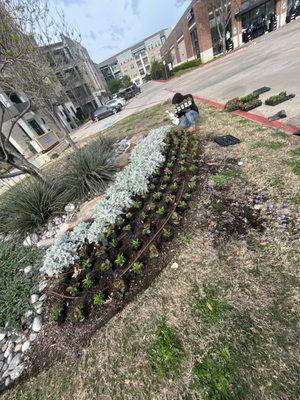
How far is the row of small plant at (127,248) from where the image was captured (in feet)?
8.89

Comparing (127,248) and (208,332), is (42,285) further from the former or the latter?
(208,332)

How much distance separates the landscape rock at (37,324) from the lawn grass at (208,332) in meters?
0.59

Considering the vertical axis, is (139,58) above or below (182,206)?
above

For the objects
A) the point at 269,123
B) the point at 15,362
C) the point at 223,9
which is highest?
the point at 223,9

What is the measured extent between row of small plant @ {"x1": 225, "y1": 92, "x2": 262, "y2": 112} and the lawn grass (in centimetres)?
400

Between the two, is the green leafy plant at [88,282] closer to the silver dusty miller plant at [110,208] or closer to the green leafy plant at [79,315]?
the green leafy plant at [79,315]

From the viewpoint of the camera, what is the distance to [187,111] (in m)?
6.69

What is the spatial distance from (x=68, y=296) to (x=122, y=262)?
880 millimetres

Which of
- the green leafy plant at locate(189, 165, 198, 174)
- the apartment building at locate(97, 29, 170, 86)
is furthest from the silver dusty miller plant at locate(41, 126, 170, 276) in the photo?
the apartment building at locate(97, 29, 170, 86)

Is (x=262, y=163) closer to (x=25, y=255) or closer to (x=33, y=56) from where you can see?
(x=25, y=255)

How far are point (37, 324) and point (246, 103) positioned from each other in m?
7.34

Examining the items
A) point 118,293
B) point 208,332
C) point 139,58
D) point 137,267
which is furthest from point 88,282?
point 139,58

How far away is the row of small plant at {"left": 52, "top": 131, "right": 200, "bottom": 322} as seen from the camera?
2709 mm

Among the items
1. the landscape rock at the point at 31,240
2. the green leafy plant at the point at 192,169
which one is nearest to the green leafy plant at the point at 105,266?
the landscape rock at the point at 31,240
